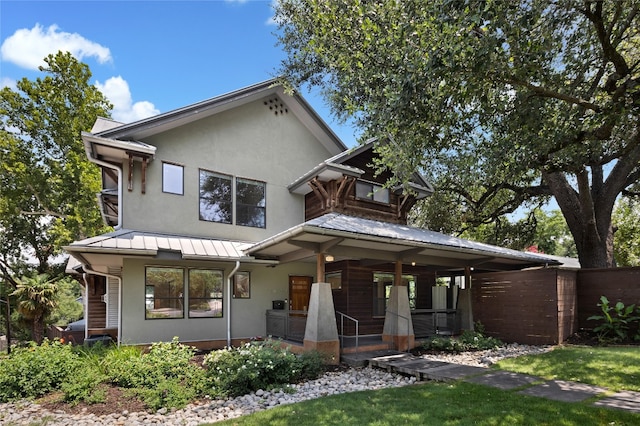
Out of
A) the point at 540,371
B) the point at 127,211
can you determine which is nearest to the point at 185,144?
the point at 127,211

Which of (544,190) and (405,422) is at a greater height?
(544,190)

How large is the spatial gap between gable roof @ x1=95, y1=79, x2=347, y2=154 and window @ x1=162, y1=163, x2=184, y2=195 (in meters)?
1.13

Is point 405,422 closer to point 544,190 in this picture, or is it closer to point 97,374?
point 97,374

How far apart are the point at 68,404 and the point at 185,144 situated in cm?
799

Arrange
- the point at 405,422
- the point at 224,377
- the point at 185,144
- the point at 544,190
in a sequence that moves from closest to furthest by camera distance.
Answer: the point at 405,422 < the point at 224,377 < the point at 185,144 < the point at 544,190

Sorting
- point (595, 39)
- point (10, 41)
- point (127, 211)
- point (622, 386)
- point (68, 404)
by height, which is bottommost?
point (68, 404)

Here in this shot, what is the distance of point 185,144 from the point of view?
488 inches

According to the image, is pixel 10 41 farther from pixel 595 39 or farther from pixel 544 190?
pixel 544 190

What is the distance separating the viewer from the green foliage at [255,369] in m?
7.10

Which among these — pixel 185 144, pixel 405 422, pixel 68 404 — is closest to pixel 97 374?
pixel 68 404

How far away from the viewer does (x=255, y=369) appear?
7.29m

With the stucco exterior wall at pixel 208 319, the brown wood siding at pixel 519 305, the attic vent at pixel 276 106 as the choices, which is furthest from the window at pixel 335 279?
the attic vent at pixel 276 106

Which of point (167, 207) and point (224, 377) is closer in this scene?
point (224, 377)

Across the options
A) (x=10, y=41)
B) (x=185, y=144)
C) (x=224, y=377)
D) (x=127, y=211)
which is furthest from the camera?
(x=10, y=41)
